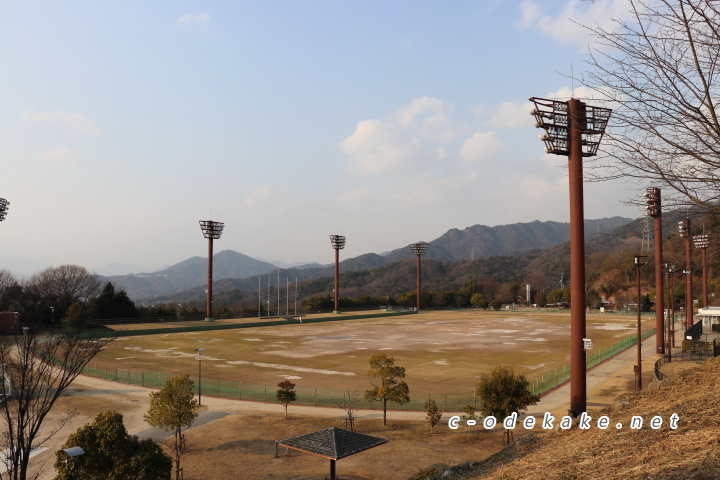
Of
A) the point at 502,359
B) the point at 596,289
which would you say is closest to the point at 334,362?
the point at 502,359

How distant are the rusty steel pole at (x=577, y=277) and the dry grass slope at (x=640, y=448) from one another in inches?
337

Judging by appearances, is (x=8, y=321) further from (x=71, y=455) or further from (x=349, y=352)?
(x=71, y=455)

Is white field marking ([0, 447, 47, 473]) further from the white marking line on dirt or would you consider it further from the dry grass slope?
the white marking line on dirt

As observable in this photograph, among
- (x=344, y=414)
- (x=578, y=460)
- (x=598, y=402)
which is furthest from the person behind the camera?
(x=598, y=402)

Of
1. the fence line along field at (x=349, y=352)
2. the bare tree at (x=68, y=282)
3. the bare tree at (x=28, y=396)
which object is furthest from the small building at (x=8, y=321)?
the bare tree at (x=28, y=396)

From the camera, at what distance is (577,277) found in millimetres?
25953

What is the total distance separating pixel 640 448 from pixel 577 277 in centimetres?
1686

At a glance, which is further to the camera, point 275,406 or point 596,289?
point 596,289

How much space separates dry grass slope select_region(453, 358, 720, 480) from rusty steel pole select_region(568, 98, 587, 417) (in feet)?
28.1

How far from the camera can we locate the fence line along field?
1628 inches

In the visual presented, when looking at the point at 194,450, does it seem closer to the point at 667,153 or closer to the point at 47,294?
the point at 667,153

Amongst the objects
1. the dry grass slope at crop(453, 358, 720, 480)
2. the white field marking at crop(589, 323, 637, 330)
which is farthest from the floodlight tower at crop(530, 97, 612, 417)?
the white field marking at crop(589, 323, 637, 330)

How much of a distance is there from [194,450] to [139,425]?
5.89m

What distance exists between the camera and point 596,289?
150 meters
